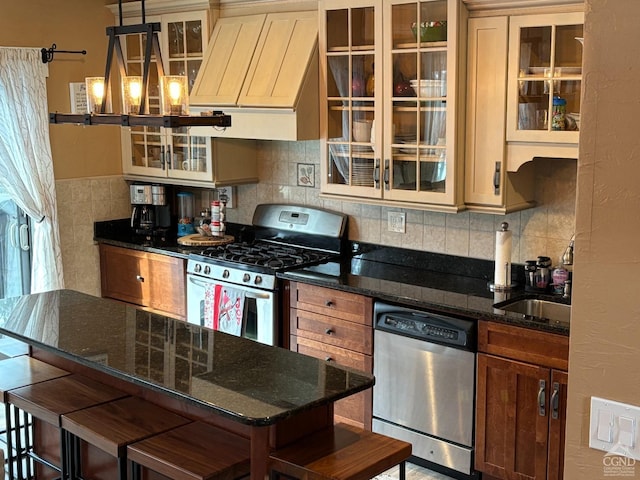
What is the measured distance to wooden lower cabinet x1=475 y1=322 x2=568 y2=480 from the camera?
356 cm

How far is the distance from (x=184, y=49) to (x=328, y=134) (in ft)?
4.31

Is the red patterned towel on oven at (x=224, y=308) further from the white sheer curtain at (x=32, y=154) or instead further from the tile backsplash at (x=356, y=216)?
the white sheer curtain at (x=32, y=154)

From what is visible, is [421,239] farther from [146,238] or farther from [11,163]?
[11,163]

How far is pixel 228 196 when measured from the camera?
18.8 ft

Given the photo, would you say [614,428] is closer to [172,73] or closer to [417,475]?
[417,475]

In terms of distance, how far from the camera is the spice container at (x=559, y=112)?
372cm

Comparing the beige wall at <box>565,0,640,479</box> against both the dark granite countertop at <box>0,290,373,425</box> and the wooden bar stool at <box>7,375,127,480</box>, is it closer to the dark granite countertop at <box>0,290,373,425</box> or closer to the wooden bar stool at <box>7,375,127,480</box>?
the dark granite countertop at <box>0,290,373,425</box>

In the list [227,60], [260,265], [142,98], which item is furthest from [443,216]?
[142,98]

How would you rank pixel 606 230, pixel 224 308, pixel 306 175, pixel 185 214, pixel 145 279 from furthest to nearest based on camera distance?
pixel 185 214 → pixel 145 279 → pixel 306 175 → pixel 224 308 → pixel 606 230

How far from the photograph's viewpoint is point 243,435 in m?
2.89

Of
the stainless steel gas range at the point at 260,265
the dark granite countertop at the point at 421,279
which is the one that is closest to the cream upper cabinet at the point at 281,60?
the stainless steel gas range at the point at 260,265

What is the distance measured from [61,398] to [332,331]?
5.19ft

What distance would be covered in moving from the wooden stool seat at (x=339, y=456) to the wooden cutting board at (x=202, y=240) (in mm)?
2678

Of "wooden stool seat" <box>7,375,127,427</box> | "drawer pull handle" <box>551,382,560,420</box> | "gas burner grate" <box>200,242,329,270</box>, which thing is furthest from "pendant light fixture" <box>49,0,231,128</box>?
"drawer pull handle" <box>551,382,560,420</box>
